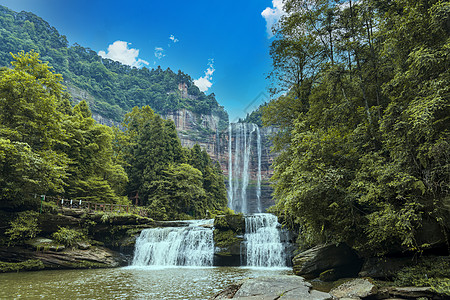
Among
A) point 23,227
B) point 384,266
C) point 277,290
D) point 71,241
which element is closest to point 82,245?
point 71,241

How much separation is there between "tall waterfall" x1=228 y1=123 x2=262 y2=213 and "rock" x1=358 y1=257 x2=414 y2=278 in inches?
2024

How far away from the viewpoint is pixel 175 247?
669 inches

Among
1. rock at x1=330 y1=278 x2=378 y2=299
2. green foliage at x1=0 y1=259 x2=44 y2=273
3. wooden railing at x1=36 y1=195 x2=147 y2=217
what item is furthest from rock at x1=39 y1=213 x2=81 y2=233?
rock at x1=330 y1=278 x2=378 y2=299

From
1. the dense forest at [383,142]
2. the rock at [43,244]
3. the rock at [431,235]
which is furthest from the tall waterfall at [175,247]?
the rock at [431,235]

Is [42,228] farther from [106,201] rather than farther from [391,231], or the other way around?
[391,231]

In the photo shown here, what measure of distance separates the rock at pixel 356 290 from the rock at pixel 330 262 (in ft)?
8.61

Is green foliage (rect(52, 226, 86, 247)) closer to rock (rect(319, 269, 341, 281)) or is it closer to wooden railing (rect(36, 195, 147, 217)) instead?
wooden railing (rect(36, 195, 147, 217))

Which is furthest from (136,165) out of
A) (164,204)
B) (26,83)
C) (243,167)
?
(243,167)

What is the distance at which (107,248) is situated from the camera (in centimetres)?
1730

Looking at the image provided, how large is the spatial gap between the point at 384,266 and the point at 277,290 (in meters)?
4.92

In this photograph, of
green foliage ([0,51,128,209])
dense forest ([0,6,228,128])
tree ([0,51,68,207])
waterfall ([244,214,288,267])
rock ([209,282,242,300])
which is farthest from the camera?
dense forest ([0,6,228,128])

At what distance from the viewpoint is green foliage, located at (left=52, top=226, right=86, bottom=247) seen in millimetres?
14945

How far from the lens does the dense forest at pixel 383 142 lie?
6.38 meters

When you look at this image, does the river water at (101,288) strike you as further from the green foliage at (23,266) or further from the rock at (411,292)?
the rock at (411,292)
